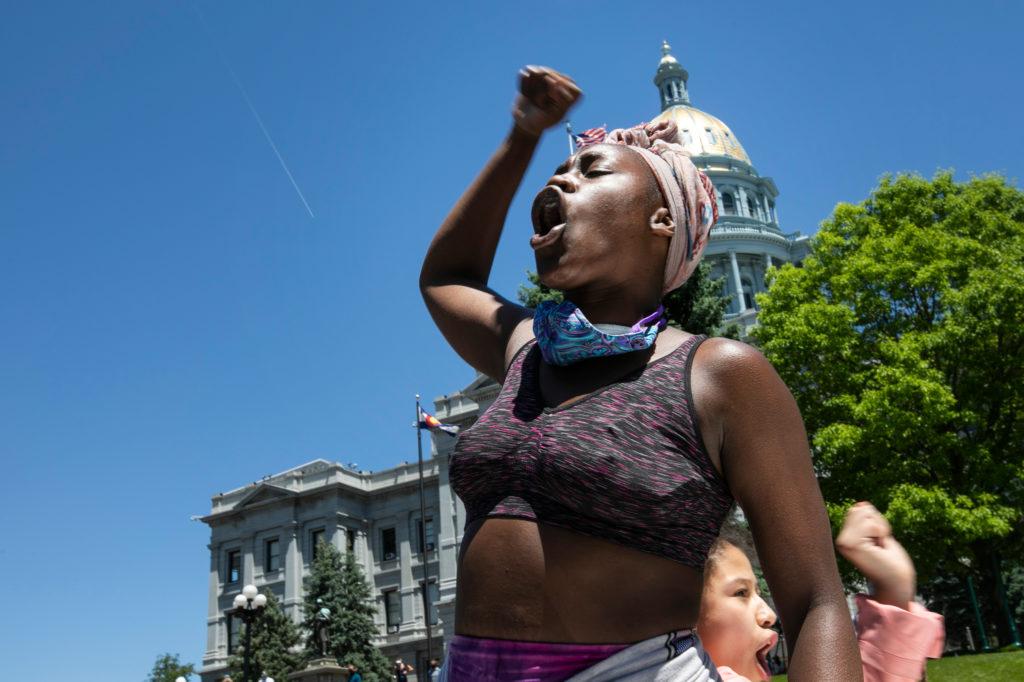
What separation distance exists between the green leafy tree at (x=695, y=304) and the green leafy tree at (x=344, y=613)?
91.8 feet

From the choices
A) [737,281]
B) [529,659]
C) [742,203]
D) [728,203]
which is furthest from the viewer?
[728,203]

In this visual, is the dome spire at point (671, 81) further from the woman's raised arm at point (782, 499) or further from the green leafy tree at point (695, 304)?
the woman's raised arm at point (782, 499)

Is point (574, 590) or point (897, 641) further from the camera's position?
point (897, 641)

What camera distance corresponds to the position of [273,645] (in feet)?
159

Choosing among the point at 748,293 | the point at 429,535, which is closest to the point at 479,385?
the point at 429,535

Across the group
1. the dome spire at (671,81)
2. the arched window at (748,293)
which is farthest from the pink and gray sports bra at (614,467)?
the dome spire at (671,81)

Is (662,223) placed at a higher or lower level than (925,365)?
lower

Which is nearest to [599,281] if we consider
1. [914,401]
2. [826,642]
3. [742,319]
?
[826,642]

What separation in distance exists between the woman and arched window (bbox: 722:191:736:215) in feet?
255

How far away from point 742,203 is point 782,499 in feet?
262

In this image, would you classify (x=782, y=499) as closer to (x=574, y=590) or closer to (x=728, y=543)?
(x=574, y=590)

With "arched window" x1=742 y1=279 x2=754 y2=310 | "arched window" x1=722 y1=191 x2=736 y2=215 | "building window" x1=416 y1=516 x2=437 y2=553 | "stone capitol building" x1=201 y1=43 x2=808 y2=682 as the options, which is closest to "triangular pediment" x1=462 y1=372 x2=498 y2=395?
"stone capitol building" x1=201 y1=43 x2=808 y2=682

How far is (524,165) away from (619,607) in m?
1.15

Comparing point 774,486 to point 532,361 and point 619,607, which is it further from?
point 532,361
